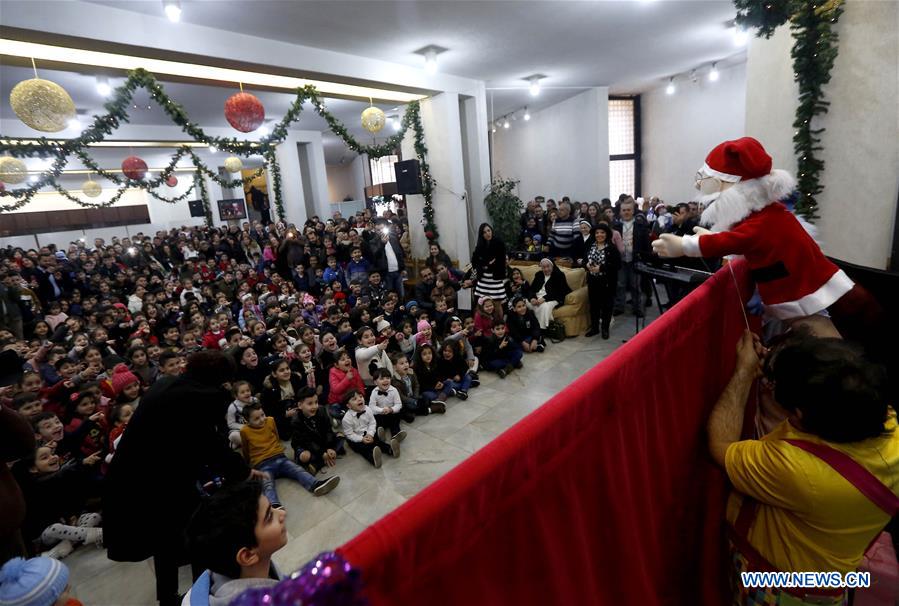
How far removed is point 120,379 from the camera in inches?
145

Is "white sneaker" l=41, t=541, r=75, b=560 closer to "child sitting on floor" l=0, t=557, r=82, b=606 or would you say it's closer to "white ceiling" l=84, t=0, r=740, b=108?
"child sitting on floor" l=0, t=557, r=82, b=606

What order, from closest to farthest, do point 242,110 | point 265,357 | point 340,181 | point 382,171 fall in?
point 265,357
point 242,110
point 382,171
point 340,181

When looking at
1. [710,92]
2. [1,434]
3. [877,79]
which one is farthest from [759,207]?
[710,92]

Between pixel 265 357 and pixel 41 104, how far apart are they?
273cm

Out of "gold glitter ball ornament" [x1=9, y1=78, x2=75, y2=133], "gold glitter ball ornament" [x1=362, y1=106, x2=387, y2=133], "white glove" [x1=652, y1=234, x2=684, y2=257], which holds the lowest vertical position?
"white glove" [x1=652, y1=234, x2=684, y2=257]

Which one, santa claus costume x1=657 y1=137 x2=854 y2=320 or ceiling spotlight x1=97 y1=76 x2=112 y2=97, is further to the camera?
ceiling spotlight x1=97 y1=76 x2=112 y2=97

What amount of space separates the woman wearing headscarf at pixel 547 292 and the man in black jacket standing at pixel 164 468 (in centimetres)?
413

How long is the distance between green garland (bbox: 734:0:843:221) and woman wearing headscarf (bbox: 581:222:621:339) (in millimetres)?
2023

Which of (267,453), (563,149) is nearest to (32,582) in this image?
(267,453)

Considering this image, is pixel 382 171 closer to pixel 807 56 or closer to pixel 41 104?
pixel 41 104

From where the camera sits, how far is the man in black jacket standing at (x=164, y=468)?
6.29ft

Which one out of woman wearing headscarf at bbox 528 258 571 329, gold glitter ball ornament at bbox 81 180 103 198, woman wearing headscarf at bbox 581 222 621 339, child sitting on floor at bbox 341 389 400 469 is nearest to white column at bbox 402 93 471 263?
woman wearing headscarf at bbox 528 258 571 329

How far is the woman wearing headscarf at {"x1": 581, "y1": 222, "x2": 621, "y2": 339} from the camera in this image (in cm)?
523

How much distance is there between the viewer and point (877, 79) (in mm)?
2953
